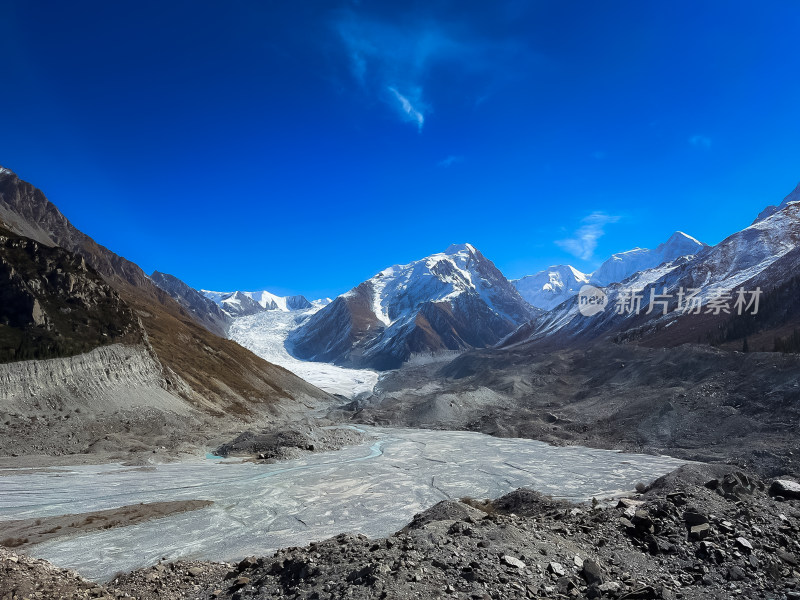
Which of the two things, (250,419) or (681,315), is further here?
(681,315)

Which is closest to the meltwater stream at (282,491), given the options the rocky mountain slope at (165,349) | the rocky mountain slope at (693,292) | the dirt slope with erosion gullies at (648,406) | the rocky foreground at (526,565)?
the rocky foreground at (526,565)

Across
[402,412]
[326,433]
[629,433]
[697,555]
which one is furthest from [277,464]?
[402,412]

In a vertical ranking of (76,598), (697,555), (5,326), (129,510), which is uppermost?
(5,326)

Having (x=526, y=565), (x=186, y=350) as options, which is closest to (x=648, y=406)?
(x=526, y=565)

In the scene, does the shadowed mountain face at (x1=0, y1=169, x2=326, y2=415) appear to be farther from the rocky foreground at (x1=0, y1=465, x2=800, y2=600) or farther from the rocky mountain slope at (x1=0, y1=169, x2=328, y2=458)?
the rocky foreground at (x1=0, y1=465, x2=800, y2=600)

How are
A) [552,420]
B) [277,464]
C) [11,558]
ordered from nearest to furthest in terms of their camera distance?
1. [11,558]
2. [277,464]
3. [552,420]

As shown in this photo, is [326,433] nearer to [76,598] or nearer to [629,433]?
[629,433]

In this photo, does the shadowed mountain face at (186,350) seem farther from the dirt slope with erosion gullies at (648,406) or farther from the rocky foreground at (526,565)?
the rocky foreground at (526,565)
